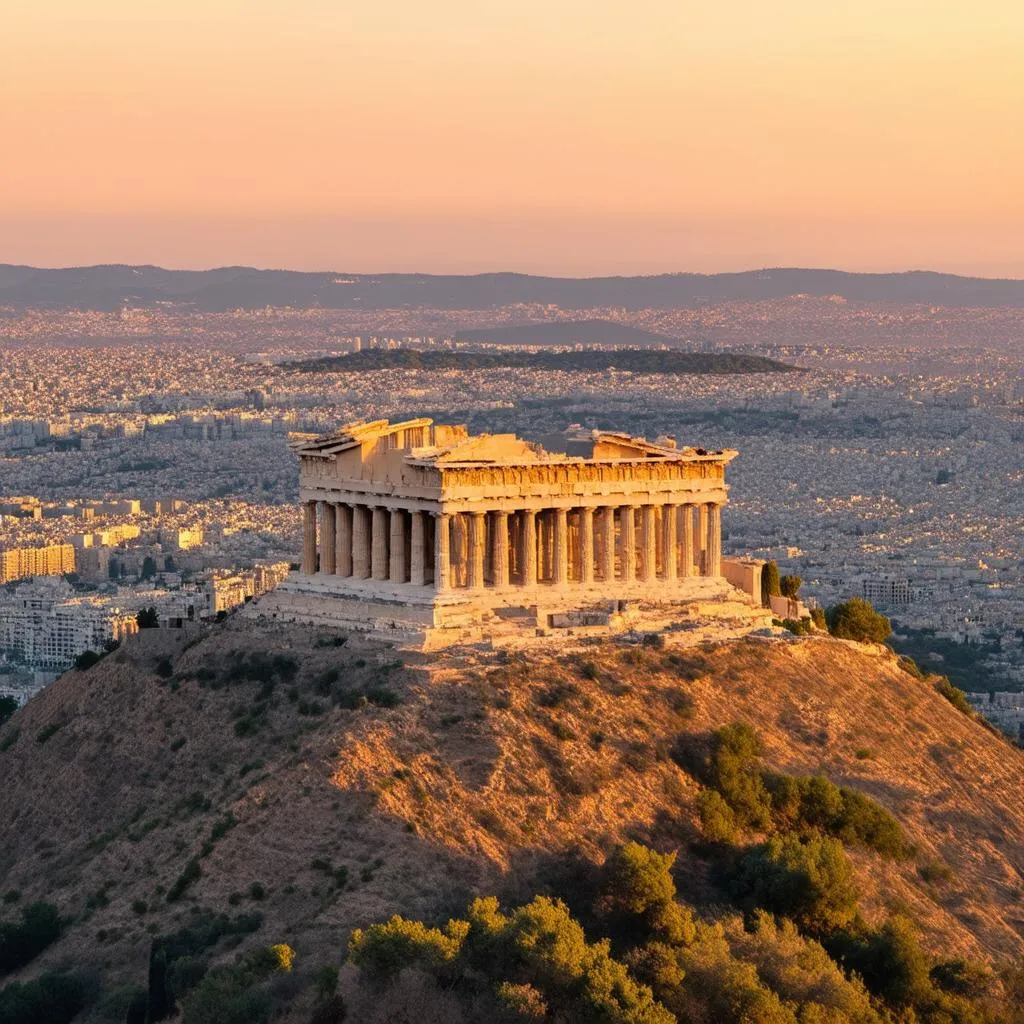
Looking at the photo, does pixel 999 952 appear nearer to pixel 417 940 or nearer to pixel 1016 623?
pixel 417 940

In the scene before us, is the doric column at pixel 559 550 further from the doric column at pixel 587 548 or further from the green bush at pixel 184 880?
the green bush at pixel 184 880

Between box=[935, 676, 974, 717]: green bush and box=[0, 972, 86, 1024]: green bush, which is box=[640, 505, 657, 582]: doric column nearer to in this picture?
box=[935, 676, 974, 717]: green bush

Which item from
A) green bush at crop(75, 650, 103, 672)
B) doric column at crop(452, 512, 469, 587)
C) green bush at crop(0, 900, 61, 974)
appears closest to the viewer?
green bush at crop(0, 900, 61, 974)

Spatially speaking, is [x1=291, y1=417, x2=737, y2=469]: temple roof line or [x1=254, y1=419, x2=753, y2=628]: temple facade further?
[x1=291, y1=417, x2=737, y2=469]: temple roof line

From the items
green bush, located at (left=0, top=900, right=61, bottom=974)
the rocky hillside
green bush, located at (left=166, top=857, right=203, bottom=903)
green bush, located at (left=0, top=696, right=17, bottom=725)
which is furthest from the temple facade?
green bush, located at (left=0, top=696, right=17, bottom=725)

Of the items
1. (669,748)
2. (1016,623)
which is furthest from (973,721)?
(1016,623)

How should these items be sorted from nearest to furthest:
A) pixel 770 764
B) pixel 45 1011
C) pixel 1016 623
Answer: pixel 45 1011
pixel 770 764
pixel 1016 623

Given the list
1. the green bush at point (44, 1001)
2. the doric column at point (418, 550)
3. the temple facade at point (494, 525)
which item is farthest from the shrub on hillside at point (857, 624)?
the green bush at point (44, 1001)
